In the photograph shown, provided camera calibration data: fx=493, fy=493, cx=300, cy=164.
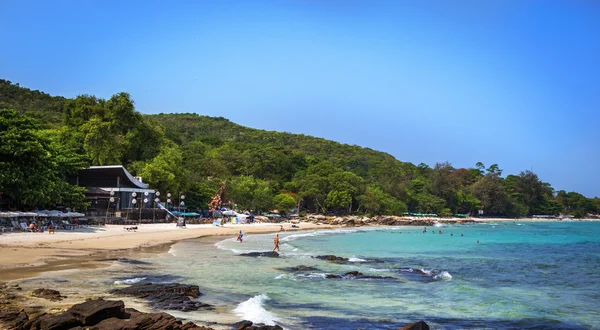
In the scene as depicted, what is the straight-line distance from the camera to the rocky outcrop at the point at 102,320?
9.55 metres

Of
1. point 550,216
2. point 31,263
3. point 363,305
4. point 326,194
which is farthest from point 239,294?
point 550,216

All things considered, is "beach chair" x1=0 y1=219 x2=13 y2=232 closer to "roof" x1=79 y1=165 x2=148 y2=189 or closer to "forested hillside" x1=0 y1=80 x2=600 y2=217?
"forested hillside" x1=0 y1=80 x2=600 y2=217

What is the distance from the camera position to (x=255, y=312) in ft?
43.8

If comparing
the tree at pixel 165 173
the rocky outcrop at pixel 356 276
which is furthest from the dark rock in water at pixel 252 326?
the tree at pixel 165 173

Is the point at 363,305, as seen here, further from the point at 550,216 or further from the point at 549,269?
the point at 550,216

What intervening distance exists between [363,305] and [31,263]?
1317 centimetres

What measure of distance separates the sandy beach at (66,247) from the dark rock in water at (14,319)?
6.33 meters

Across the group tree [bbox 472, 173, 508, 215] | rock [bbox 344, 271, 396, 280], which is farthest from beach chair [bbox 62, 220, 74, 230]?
tree [bbox 472, 173, 508, 215]

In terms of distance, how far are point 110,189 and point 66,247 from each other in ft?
77.4

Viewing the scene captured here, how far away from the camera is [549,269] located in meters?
28.0

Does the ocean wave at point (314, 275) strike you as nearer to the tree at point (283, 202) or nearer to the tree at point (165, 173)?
the tree at point (165, 173)

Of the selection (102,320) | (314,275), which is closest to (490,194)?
(314,275)

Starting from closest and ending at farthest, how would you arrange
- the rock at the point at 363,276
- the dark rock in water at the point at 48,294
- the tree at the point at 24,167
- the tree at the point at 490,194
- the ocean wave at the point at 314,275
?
the dark rock in water at the point at 48,294 < the ocean wave at the point at 314,275 < the rock at the point at 363,276 < the tree at the point at 24,167 < the tree at the point at 490,194

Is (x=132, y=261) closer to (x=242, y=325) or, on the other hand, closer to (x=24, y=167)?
(x=242, y=325)
